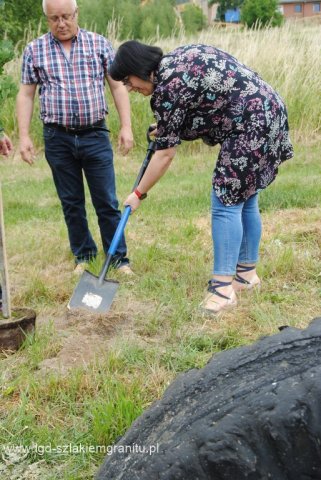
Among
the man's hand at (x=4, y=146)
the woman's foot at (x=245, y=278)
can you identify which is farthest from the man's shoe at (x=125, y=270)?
the man's hand at (x=4, y=146)

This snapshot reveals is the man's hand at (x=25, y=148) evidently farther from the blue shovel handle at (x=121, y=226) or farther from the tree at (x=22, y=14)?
the tree at (x=22, y=14)

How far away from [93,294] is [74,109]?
1.22 metres

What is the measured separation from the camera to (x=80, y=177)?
4.54 meters

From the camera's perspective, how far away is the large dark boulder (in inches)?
51.4

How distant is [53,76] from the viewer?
166 inches

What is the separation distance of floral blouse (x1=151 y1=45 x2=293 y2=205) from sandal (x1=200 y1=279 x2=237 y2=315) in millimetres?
465

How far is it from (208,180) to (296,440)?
6.46 m

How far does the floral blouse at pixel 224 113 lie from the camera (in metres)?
3.33

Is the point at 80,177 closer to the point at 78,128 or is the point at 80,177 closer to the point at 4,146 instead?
the point at 78,128

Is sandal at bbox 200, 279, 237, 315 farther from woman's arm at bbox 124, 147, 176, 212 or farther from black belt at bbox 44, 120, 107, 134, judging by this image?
black belt at bbox 44, 120, 107, 134

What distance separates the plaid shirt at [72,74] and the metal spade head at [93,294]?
106 cm

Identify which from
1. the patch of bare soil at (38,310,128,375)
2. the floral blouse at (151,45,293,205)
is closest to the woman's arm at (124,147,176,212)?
the floral blouse at (151,45,293,205)

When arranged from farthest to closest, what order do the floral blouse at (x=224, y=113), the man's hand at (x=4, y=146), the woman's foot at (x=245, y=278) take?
the woman's foot at (x=245, y=278)
the man's hand at (x=4, y=146)
the floral blouse at (x=224, y=113)

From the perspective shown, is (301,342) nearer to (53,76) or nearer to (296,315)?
(296,315)
